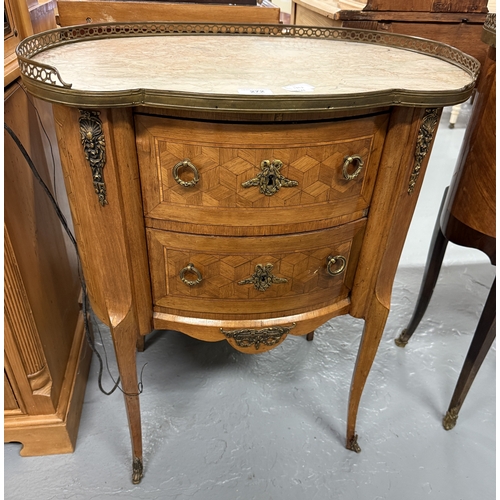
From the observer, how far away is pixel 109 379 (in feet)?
4.67

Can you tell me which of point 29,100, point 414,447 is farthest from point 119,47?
point 414,447

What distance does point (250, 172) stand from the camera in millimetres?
770

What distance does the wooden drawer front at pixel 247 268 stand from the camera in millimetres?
853

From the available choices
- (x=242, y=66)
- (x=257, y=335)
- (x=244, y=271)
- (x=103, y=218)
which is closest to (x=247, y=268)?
(x=244, y=271)

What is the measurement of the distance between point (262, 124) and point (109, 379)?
102 centimetres

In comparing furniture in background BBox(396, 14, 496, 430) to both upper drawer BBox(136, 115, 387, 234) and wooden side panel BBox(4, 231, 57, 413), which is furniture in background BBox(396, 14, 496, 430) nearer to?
upper drawer BBox(136, 115, 387, 234)

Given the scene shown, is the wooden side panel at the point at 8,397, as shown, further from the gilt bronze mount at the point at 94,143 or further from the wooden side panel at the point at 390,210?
the wooden side panel at the point at 390,210

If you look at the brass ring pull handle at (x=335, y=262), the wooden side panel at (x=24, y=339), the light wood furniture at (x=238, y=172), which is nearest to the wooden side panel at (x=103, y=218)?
the light wood furniture at (x=238, y=172)

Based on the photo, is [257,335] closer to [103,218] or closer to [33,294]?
[103,218]

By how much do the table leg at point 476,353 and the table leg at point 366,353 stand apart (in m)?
0.30

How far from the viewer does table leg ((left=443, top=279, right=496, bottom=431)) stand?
1156 millimetres

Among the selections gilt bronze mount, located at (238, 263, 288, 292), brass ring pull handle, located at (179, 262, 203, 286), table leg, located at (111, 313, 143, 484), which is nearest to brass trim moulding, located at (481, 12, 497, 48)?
gilt bronze mount, located at (238, 263, 288, 292)

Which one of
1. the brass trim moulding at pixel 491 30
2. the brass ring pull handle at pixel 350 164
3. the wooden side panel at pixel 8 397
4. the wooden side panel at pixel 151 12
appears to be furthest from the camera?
the wooden side panel at pixel 151 12

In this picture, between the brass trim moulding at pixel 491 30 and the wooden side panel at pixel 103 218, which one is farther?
the brass trim moulding at pixel 491 30
